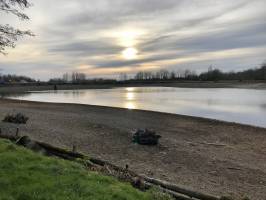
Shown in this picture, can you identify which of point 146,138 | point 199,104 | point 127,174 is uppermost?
point 127,174

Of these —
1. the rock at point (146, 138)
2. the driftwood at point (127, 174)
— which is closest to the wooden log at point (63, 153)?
the driftwood at point (127, 174)

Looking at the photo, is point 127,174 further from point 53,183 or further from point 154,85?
point 154,85

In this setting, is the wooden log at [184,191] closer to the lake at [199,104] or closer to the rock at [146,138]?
the rock at [146,138]

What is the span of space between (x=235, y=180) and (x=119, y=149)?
5200 millimetres

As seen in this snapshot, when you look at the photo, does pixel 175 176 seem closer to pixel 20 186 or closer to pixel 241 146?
pixel 20 186

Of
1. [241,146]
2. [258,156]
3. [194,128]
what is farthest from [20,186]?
[194,128]

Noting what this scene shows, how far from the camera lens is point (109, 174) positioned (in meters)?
8.54

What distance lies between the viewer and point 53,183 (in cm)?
677

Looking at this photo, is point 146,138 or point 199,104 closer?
point 146,138

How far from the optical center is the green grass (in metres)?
6.22

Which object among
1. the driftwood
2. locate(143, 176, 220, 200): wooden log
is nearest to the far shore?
the driftwood

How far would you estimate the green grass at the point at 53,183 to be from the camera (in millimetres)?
6223

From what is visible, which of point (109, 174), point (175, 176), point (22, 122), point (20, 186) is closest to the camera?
point (20, 186)

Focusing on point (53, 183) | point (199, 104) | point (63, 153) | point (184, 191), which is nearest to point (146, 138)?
point (63, 153)
